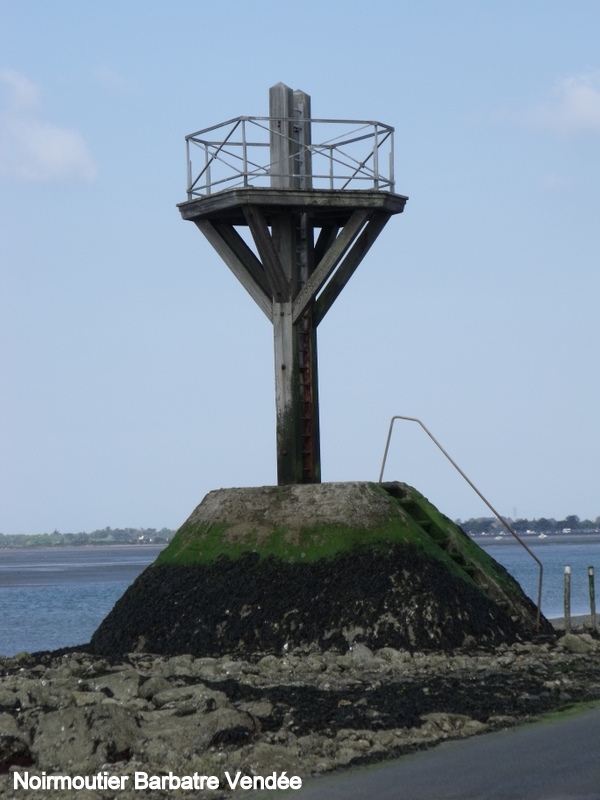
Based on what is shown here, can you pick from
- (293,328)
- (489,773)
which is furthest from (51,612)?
(489,773)

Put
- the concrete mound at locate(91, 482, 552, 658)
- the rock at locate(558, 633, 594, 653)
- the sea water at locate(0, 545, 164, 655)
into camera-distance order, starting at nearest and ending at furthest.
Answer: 1. the concrete mound at locate(91, 482, 552, 658)
2. the rock at locate(558, 633, 594, 653)
3. the sea water at locate(0, 545, 164, 655)

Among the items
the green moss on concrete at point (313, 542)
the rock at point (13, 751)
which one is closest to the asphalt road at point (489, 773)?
the rock at point (13, 751)

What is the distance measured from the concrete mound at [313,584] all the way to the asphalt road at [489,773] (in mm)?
6004

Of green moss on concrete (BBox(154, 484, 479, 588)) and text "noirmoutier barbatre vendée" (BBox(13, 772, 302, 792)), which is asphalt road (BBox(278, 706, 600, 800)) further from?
green moss on concrete (BBox(154, 484, 479, 588))

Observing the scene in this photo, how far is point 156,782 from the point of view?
11.2 metres

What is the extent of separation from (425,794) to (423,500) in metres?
12.1

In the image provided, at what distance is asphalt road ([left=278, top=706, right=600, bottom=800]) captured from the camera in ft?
33.5

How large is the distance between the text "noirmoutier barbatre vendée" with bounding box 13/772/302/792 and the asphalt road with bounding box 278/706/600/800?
39 centimetres

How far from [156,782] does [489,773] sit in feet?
9.82

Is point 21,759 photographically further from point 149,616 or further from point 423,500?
point 423,500

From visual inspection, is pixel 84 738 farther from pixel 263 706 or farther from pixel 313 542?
pixel 313 542

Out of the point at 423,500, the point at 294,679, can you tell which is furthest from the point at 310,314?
the point at 294,679

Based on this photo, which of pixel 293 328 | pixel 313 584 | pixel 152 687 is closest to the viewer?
pixel 152 687

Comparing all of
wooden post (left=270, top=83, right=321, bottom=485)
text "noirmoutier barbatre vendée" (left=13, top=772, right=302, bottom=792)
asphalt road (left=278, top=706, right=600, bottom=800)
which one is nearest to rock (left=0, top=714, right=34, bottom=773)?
text "noirmoutier barbatre vendée" (left=13, top=772, right=302, bottom=792)
